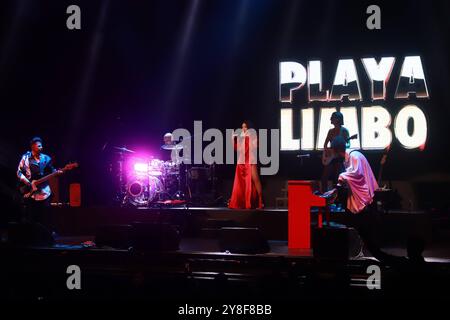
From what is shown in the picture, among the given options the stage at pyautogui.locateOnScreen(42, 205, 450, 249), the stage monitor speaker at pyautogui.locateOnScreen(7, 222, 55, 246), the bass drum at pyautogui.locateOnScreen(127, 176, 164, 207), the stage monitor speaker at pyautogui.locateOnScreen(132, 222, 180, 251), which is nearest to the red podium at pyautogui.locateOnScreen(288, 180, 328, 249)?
the stage at pyautogui.locateOnScreen(42, 205, 450, 249)

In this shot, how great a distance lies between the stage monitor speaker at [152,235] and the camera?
6441 millimetres

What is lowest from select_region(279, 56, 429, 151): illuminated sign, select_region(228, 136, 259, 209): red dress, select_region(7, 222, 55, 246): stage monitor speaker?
select_region(7, 222, 55, 246): stage monitor speaker

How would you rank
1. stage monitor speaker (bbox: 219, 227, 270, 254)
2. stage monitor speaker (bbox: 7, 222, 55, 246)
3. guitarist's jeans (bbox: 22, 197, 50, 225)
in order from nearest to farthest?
stage monitor speaker (bbox: 219, 227, 270, 254)
stage monitor speaker (bbox: 7, 222, 55, 246)
guitarist's jeans (bbox: 22, 197, 50, 225)

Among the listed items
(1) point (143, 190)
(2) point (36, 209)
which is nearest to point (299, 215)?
(1) point (143, 190)

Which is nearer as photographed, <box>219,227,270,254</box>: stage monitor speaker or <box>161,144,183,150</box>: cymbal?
<box>219,227,270,254</box>: stage monitor speaker

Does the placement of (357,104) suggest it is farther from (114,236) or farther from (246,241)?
(114,236)

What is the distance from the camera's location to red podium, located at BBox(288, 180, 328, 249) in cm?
714

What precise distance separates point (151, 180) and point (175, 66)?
348cm

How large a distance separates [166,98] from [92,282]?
727cm

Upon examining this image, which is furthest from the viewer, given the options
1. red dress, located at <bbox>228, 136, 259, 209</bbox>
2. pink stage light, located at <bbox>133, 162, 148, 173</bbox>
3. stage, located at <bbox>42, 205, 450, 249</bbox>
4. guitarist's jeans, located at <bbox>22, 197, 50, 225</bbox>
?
pink stage light, located at <bbox>133, 162, 148, 173</bbox>

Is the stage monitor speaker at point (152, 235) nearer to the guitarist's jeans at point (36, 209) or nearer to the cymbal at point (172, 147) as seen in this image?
the guitarist's jeans at point (36, 209)

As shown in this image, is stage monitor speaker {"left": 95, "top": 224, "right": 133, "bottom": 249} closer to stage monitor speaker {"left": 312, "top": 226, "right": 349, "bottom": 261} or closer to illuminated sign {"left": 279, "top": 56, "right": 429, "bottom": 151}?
stage monitor speaker {"left": 312, "top": 226, "right": 349, "bottom": 261}

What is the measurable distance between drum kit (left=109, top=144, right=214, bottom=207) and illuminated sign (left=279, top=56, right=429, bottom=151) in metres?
2.68

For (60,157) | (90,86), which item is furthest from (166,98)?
(60,157)
